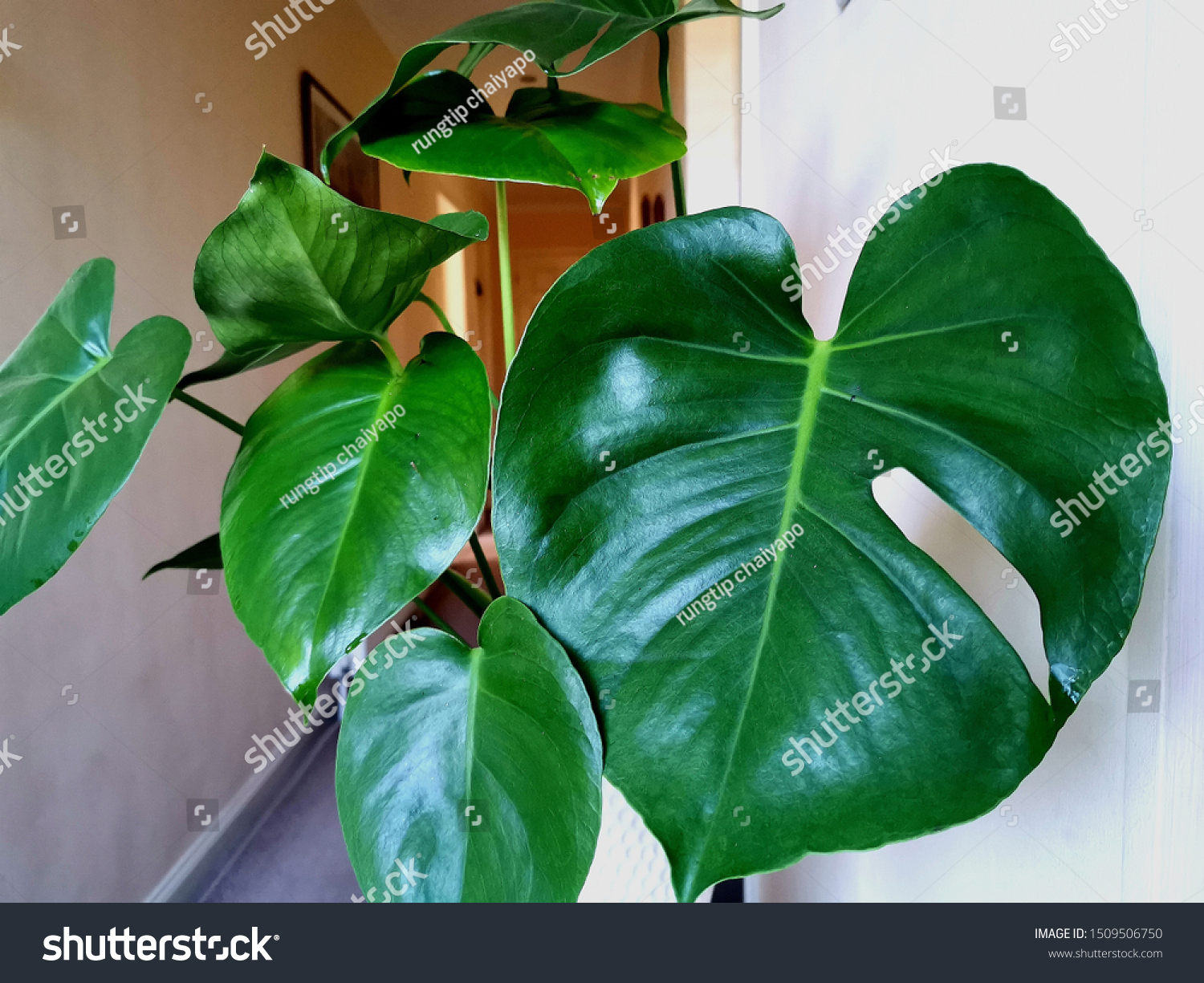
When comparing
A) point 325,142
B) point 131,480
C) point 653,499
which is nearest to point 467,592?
point 653,499

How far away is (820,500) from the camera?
341mm

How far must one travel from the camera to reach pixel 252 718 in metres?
1.97

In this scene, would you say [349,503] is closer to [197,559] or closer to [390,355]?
[390,355]

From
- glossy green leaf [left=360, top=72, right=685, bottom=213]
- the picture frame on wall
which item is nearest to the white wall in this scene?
glossy green leaf [left=360, top=72, right=685, bottom=213]

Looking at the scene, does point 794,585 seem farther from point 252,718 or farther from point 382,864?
point 252,718

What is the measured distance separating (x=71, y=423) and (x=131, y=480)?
1.19m

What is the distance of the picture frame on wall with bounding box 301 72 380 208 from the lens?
2209mm

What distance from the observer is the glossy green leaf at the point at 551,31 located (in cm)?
44

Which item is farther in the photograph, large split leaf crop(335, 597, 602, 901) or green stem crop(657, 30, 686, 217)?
green stem crop(657, 30, 686, 217)

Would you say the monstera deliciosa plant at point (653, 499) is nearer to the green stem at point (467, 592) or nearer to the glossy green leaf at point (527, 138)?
the glossy green leaf at point (527, 138)

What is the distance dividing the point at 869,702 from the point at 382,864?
0.29m

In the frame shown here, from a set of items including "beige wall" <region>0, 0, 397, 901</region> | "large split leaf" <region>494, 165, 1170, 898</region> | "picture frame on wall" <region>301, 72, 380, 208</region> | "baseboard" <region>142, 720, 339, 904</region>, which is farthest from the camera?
"picture frame on wall" <region>301, 72, 380, 208</region>

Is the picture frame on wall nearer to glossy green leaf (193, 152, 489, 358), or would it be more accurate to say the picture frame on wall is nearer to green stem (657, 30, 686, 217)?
green stem (657, 30, 686, 217)
